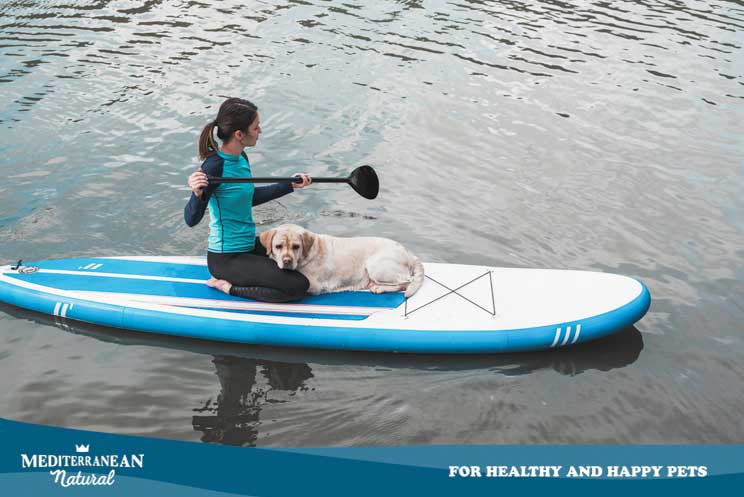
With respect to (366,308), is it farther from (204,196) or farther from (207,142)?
(207,142)

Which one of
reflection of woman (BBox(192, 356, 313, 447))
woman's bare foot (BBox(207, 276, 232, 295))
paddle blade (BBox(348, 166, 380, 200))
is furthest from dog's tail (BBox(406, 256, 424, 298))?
woman's bare foot (BBox(207, 276, 232, 295))

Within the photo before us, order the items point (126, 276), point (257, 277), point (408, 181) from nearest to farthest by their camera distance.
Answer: point (257, 277) → point (126, 276) → point (408, 181)

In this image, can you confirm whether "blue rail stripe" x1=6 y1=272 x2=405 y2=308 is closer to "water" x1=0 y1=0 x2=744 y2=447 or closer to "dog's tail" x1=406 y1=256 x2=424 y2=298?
"dog's tail" x1=406 y1=256 x2=424 y2=298

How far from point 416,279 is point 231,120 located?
2.28 metres

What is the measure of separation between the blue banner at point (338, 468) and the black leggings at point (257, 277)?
1546 millimetres

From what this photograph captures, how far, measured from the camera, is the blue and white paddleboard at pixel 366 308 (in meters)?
6.33

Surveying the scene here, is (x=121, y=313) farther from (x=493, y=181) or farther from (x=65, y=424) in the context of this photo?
(x=493, y=181)

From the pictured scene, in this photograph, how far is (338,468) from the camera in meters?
5.29

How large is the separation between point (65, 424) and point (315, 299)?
233 centimetres

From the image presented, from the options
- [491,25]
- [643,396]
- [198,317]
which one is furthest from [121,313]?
[491,25]

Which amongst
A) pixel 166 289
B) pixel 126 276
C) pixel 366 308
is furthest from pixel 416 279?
pixel 126 276

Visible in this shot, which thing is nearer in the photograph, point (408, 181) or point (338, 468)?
point (338, 468)

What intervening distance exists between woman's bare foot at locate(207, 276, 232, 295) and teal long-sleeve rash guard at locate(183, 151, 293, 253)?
0.31m

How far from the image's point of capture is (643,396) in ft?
20.1
